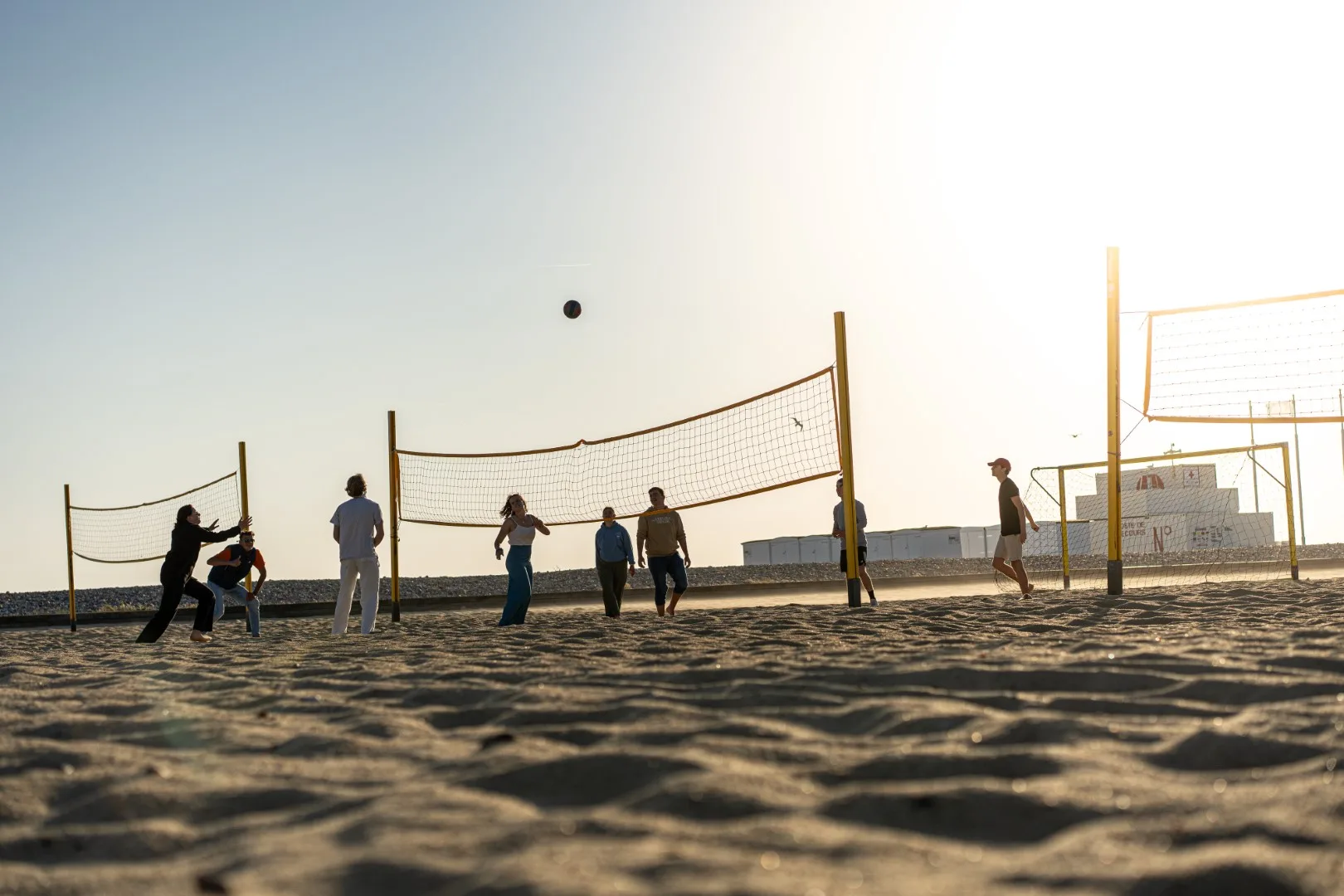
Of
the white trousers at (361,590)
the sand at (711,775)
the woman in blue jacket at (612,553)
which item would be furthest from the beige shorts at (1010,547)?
the white trousers at (361,590)

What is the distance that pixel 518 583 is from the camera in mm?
8914

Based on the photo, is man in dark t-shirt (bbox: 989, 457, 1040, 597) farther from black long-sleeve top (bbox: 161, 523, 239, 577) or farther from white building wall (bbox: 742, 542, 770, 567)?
white building wall (bbox: 742, 542, 770, 567)

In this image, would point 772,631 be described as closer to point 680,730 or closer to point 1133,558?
point 680,730

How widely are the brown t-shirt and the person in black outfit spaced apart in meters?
3.52

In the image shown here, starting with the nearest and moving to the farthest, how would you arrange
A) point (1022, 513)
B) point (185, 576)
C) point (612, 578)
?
point (185, 576), point (1022, 513), point (612, 578)

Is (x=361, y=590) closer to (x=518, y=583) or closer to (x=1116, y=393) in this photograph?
(x=518, y=583)

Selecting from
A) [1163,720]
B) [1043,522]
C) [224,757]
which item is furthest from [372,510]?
[1043,522]

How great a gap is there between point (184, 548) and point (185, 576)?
8.9 inches

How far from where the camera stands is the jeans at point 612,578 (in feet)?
33.1

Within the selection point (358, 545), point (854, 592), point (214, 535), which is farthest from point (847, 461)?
point (214, 535)

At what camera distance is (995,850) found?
6.94ft

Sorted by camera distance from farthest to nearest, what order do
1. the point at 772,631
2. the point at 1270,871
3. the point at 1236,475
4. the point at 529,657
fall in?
the point at 1236,475 < the point at 772,631 < the point at 529,657 < the point at 1270,871

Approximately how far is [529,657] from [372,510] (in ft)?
14.1

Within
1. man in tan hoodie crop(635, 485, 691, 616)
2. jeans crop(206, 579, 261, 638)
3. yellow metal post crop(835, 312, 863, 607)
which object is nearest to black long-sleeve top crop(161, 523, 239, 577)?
jeans crop(206, 579, 261, 638)
